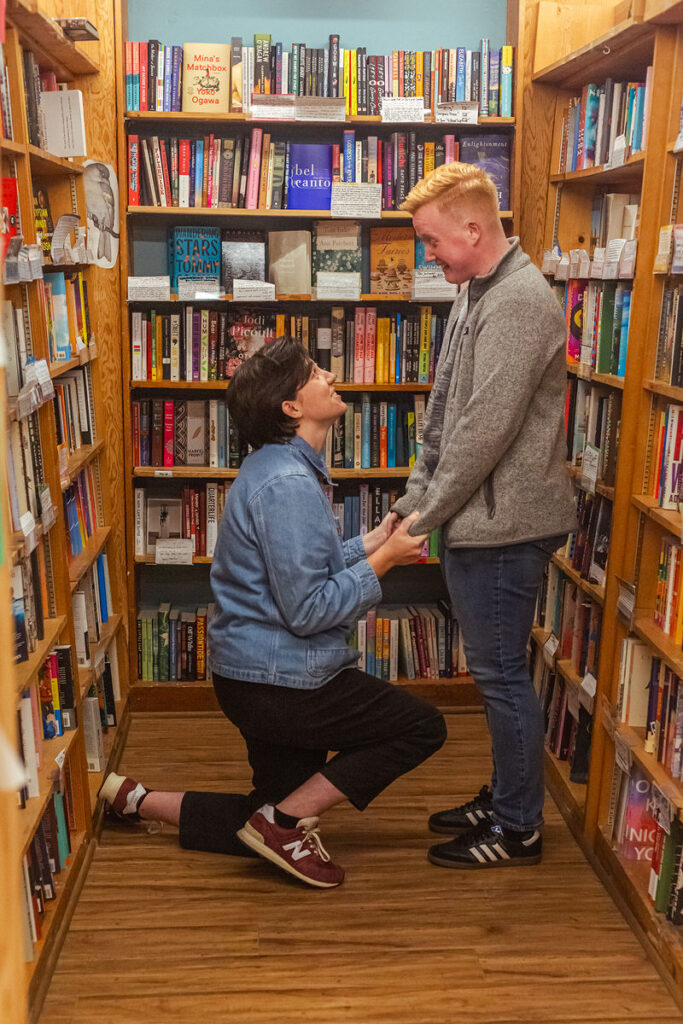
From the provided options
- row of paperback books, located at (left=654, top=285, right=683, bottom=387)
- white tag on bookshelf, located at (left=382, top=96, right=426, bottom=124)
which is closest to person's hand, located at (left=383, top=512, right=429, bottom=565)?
row of paperback books, located at (left=654, top=285, right=683, bottom=387)

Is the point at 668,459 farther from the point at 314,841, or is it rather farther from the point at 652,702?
the point at 314,841

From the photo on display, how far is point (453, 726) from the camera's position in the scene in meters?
3.52

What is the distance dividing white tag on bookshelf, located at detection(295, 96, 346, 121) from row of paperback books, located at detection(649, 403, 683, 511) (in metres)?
1.50

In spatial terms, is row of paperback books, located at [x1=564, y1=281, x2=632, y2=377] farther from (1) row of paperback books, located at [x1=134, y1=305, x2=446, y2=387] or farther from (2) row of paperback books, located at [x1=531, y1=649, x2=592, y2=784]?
(2) row of paperback books, located at [x1=531, y1=649, x2=592, y2=784]

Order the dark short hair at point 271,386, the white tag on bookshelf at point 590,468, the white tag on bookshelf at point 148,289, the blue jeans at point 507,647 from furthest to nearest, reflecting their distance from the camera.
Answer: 1. the white tag on bookshelf at point 148,289
2. the white tag on bookshelf at point 590,468
3. the blue jeans at point 507,647
4. the dark short hair at point 271,386


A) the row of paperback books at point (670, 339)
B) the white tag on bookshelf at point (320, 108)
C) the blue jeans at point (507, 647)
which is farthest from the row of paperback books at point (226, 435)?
the row of paperback books at point (670, 339)

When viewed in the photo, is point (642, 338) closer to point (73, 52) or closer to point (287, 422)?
point (287, 422)

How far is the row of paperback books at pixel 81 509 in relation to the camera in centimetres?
286

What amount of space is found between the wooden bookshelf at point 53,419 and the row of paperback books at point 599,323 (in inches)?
52.9

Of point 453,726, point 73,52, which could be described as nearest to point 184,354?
point 73,52

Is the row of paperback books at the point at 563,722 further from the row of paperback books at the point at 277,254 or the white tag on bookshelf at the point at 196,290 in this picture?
the white tag on bookshelf at the point at 196,290

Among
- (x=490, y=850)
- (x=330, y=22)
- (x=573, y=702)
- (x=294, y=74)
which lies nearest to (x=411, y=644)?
(x=573, y=702)

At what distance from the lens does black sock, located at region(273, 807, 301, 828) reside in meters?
2.47

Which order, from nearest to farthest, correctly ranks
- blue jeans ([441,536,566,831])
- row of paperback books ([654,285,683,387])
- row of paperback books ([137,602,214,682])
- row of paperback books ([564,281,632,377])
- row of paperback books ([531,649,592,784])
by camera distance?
row of paperback books ([654,285,683,387])
blue jeans ([441,536,566,831])
row of paperback books ([564,281,632,377])
row of paperback books ([531,649,592,784])
row of paperback books ([137,602,214,682])
